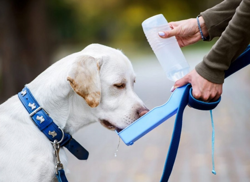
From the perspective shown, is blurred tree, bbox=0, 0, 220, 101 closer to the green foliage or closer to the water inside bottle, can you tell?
the green foliage

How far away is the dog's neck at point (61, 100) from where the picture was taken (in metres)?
2.77

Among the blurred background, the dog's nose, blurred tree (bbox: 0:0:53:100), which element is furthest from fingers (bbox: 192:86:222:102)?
blurred tree (bbox: 0:0:53:100)

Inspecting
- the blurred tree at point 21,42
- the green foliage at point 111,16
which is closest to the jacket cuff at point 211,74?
the blurred tree at point 21,42

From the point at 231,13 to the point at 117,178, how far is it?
11.2 feet

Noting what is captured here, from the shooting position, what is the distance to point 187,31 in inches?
126

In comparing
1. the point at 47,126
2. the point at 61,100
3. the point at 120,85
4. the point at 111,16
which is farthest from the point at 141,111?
the point at 111,16

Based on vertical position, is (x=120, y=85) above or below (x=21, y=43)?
above

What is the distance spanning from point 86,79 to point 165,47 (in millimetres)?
822

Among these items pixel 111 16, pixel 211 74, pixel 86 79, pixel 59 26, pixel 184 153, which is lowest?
pixel 111 16

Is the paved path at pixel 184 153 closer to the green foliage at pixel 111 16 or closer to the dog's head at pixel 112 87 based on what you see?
the dog's head at pixel 112 87

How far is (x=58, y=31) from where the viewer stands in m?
16.9

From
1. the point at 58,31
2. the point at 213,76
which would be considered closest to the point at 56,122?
the point at 213,76

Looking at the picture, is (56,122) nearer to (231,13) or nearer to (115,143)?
(231,13)

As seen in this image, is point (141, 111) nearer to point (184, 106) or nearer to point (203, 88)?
point (184, 106)
